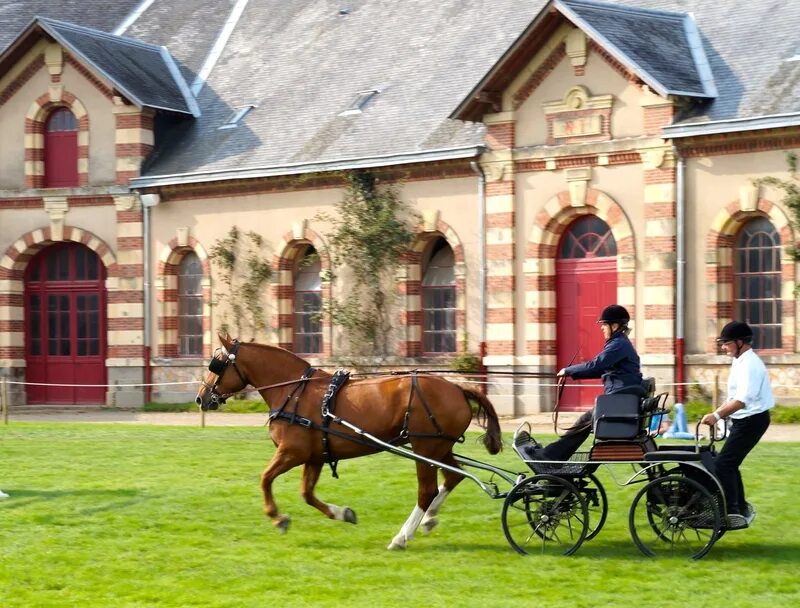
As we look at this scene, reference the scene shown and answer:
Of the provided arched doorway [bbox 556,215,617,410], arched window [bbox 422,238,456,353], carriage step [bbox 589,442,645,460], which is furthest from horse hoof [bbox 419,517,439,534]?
arched window [bbox 422,238,456,353]

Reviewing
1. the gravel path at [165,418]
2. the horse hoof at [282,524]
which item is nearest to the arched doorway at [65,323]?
the gravel path at [165,418]

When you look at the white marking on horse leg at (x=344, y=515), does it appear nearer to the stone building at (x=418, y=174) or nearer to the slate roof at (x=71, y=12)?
the stone building at (x=418, y=174)

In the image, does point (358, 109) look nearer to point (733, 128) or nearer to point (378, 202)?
point (378, 202)

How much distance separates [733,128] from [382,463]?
8.55 m

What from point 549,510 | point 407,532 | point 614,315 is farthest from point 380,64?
point 549,510

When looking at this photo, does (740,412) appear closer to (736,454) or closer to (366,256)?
(736,454)

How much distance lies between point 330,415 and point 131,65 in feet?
64.9

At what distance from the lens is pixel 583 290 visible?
2372 centimetres

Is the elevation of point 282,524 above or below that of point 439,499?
below

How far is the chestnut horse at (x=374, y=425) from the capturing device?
1130 centimetres

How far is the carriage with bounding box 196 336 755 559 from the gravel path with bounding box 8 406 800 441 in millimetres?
9624

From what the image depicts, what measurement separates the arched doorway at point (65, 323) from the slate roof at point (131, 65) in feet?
11.9

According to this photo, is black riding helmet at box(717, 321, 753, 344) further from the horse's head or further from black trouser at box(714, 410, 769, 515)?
the horse's head

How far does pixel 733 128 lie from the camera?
21.3 m
